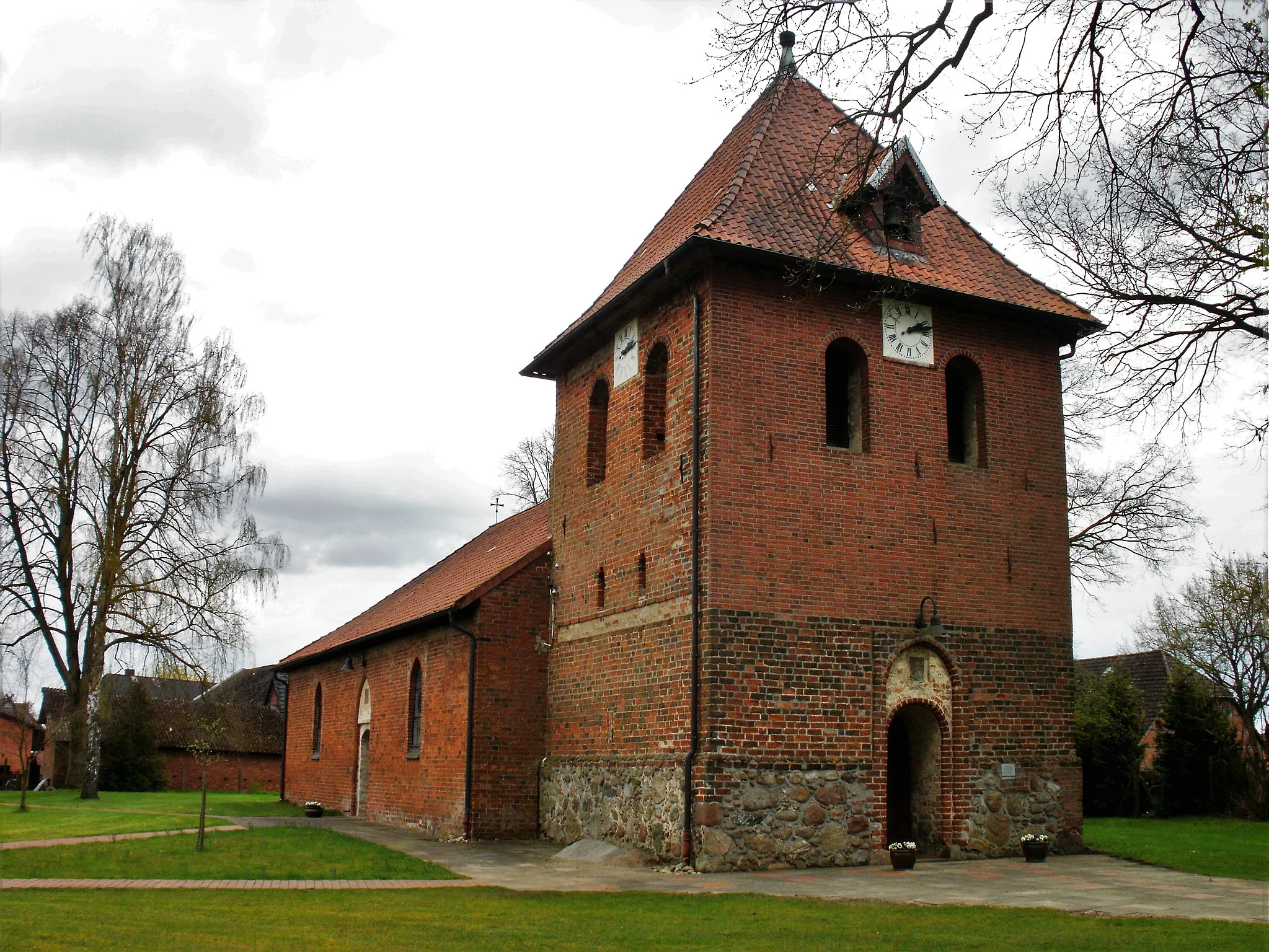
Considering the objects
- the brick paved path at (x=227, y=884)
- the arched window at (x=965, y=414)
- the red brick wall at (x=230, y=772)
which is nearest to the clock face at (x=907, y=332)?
the arched window at (x=965, y=414)

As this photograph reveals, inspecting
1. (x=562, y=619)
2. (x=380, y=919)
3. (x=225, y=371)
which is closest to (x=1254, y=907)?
(x=380, y=919)

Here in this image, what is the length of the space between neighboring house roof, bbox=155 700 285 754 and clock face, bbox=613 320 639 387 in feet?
91.9

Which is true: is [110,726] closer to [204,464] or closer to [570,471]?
[204,464]

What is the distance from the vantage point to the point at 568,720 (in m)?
17.5

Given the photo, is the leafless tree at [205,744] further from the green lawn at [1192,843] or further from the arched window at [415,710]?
the green lawn at [1192,843]

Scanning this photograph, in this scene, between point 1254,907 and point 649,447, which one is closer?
point 1254,907

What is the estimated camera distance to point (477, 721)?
59.1ft

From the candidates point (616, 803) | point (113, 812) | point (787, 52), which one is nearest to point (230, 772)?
point (113, 812)

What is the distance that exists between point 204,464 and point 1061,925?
22.3 meters

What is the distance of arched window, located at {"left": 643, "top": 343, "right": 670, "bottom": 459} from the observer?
53.6 ft

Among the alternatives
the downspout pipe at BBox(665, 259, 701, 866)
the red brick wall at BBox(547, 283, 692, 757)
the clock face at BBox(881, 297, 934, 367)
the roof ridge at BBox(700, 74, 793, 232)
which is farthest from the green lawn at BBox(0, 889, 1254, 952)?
the roof ridge at BBox(700, 74, 793, 232)

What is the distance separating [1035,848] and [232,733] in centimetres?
3283

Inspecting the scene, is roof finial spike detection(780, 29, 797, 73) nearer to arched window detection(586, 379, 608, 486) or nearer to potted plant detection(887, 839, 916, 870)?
arched window detection(586, 379, 608, 486)

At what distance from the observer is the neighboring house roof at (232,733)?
1698 inches
